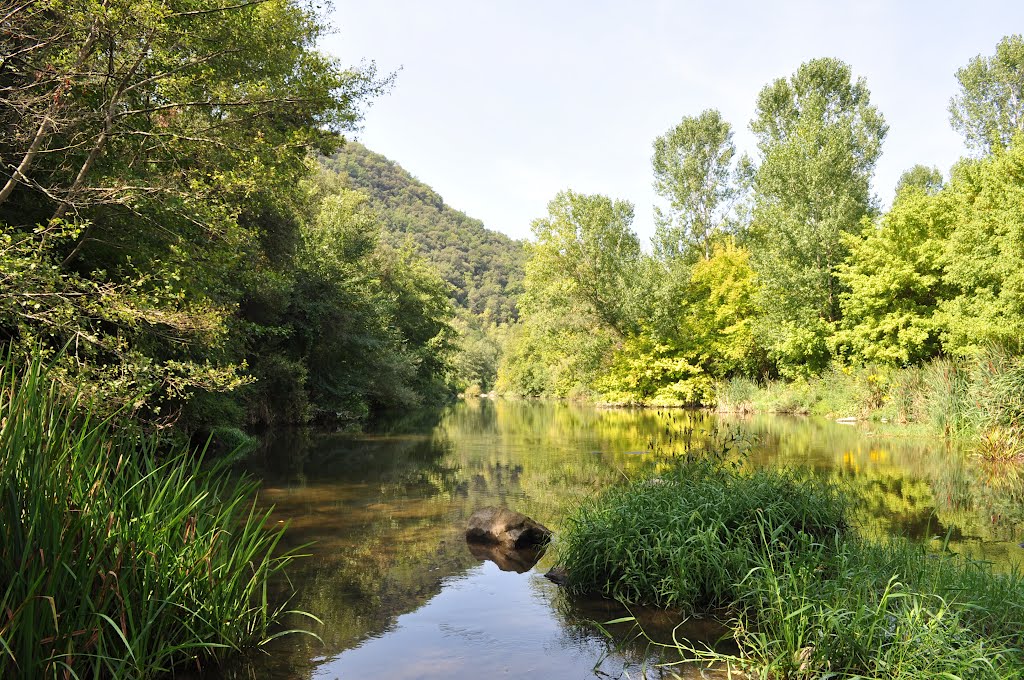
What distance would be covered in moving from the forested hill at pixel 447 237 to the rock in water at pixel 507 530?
98.7 metres

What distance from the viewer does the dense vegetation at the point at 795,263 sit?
20.4 m

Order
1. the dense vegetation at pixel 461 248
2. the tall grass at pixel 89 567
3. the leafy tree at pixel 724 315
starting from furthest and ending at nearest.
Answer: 1. the dense vegetation at pixel 461 248
2. the leafy tree at pixel 724 315
3. the tall grass at pixel 89 567

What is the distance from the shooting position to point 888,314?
24250mm

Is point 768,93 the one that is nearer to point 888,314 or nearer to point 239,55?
point 888,314

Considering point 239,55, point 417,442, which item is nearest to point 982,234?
point 417,442

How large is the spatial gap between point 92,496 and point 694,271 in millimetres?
37715

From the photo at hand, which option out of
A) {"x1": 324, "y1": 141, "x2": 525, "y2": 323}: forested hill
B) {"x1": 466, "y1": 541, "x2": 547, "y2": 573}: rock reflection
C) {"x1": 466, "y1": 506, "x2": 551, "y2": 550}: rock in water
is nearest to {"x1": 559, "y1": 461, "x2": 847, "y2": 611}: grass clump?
{"x1": 466, "y1": 541, "x2": 547, "y2": 573}: rock reflection

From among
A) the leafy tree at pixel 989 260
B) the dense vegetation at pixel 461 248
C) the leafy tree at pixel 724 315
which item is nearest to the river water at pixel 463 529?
the leafy tree at pixel 989 260

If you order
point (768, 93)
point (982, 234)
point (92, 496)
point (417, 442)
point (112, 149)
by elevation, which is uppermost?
point (768, 93)

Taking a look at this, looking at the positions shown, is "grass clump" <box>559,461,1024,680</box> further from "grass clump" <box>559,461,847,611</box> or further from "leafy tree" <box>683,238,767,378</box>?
"leafy tree" <box>683,238,767,378</box>

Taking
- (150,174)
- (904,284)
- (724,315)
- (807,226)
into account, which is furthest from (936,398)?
(724,315)

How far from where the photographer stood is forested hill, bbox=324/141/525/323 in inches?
4395

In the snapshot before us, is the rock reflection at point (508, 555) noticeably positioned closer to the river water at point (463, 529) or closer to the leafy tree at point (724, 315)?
the river water at point (463, 529)

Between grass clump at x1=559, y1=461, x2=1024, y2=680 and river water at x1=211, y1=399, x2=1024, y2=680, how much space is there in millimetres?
334
